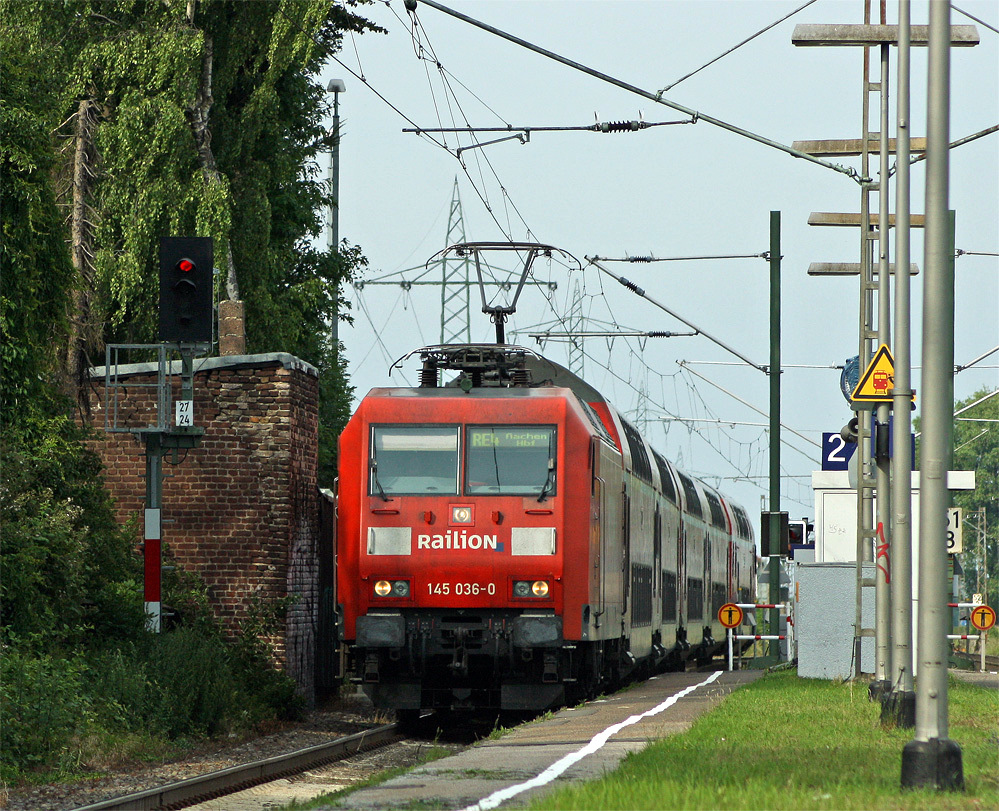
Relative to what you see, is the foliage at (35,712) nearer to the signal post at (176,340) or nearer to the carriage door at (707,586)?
the signal post at (176,340)

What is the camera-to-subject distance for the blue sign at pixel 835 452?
71.9ft

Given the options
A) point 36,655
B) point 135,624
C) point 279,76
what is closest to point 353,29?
point 279,76

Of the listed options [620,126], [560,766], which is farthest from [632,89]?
[560,766]

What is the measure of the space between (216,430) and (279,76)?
36.6ft

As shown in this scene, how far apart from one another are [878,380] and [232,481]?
8.49m

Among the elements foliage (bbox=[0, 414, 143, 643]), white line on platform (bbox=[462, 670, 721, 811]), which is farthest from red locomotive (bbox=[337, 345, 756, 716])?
foliage (bbox=[0, 414, 143, 643])

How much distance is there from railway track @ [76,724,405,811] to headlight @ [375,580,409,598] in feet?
4.69

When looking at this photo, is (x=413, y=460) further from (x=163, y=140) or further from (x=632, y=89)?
(x=163, y=140)

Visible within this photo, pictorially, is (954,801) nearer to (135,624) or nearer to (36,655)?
(36,655)

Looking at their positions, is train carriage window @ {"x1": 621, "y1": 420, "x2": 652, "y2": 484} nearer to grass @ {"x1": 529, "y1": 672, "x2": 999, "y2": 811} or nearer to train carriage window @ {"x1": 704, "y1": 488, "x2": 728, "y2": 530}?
grass @ {"x1": 529, "y1": 672, "x2": 999, "y2": 811}

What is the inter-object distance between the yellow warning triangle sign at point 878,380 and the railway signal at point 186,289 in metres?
6.70

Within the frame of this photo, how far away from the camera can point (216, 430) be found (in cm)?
2028

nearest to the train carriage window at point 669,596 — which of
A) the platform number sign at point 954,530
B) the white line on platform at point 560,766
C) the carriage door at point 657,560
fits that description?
the carriage door at point 657,560

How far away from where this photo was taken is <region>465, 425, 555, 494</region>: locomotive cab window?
1678 centimetres
